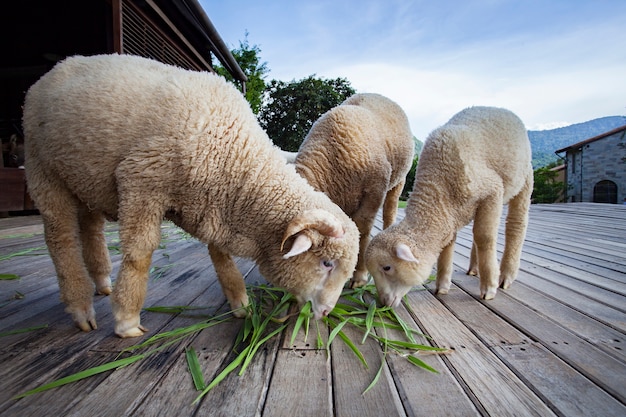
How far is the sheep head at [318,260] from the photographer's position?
5.82ft

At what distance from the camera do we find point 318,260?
1917 millimetres

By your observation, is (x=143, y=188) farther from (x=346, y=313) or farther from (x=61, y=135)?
(x=346, y=313)

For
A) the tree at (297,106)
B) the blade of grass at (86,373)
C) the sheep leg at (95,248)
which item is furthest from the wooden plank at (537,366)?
the tree at (297,106)

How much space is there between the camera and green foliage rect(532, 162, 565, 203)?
2961 centimetres

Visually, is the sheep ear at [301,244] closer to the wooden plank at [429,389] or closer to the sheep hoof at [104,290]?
the wooden plank at [429,389]

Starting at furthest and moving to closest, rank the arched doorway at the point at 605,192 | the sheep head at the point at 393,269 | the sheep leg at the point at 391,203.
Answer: the arched doorway at the point at 605,192 < the sheep leg at the point at 391,203 < the sheep head at the point at 393,269

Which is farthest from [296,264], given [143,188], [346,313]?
[143,188]

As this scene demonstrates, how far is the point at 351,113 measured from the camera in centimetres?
293

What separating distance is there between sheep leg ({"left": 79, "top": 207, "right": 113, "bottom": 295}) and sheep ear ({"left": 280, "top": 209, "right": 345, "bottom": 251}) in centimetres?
159

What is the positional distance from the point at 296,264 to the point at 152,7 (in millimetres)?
6175

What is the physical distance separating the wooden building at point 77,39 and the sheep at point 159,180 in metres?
3.81

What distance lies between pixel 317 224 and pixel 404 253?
0.74 m

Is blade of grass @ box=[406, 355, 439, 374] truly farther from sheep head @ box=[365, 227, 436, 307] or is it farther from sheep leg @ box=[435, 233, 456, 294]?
sheep leg @ box=[435, 233, 456, 294]

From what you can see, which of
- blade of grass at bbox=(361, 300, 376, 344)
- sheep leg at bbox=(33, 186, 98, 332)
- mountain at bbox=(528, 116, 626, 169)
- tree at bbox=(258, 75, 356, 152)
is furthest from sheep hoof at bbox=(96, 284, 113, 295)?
mountain at bbox=(528, 116, 626, 169)
